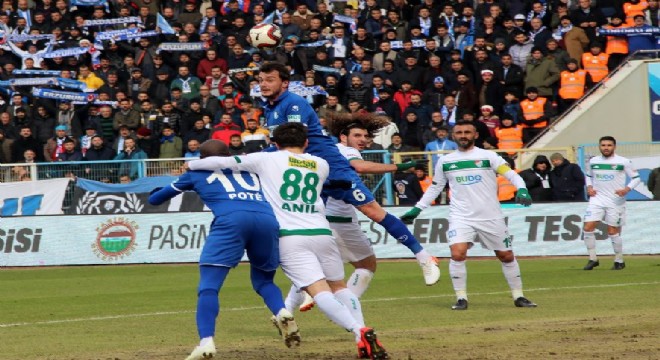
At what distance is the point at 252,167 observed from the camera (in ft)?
32.7

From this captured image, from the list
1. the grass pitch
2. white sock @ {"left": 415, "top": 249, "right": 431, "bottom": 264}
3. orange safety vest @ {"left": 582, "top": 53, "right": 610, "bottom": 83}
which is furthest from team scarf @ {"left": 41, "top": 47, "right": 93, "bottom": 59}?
white sock @ {"left": 415, "top": 249, "right": 431, "bottom": 264}

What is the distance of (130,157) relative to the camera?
Answer: 27312 mm

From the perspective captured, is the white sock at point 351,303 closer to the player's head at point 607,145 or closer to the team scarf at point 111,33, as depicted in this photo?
the player's head at point 607,145

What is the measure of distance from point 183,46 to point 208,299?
21344mm

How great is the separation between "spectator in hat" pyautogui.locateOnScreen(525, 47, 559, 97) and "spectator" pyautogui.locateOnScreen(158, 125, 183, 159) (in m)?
7.91

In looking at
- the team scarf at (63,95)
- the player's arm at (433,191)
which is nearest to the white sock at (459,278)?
the player's arm at (433,191)

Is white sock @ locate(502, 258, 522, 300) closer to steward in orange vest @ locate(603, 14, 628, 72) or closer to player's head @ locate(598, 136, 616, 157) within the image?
player's head @ locate(598, 136, 616, 157)

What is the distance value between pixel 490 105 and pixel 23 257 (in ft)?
35.0

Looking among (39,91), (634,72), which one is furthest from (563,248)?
(39,91)

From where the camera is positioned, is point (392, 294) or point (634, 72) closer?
point (392, 294)

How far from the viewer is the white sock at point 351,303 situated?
10.2 meters

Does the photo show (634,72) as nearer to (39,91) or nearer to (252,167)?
(39,91)

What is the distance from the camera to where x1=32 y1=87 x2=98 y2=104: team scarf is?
97.7ft

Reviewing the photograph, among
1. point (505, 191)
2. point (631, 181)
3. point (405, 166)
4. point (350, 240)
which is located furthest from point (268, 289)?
point (505, 191)
